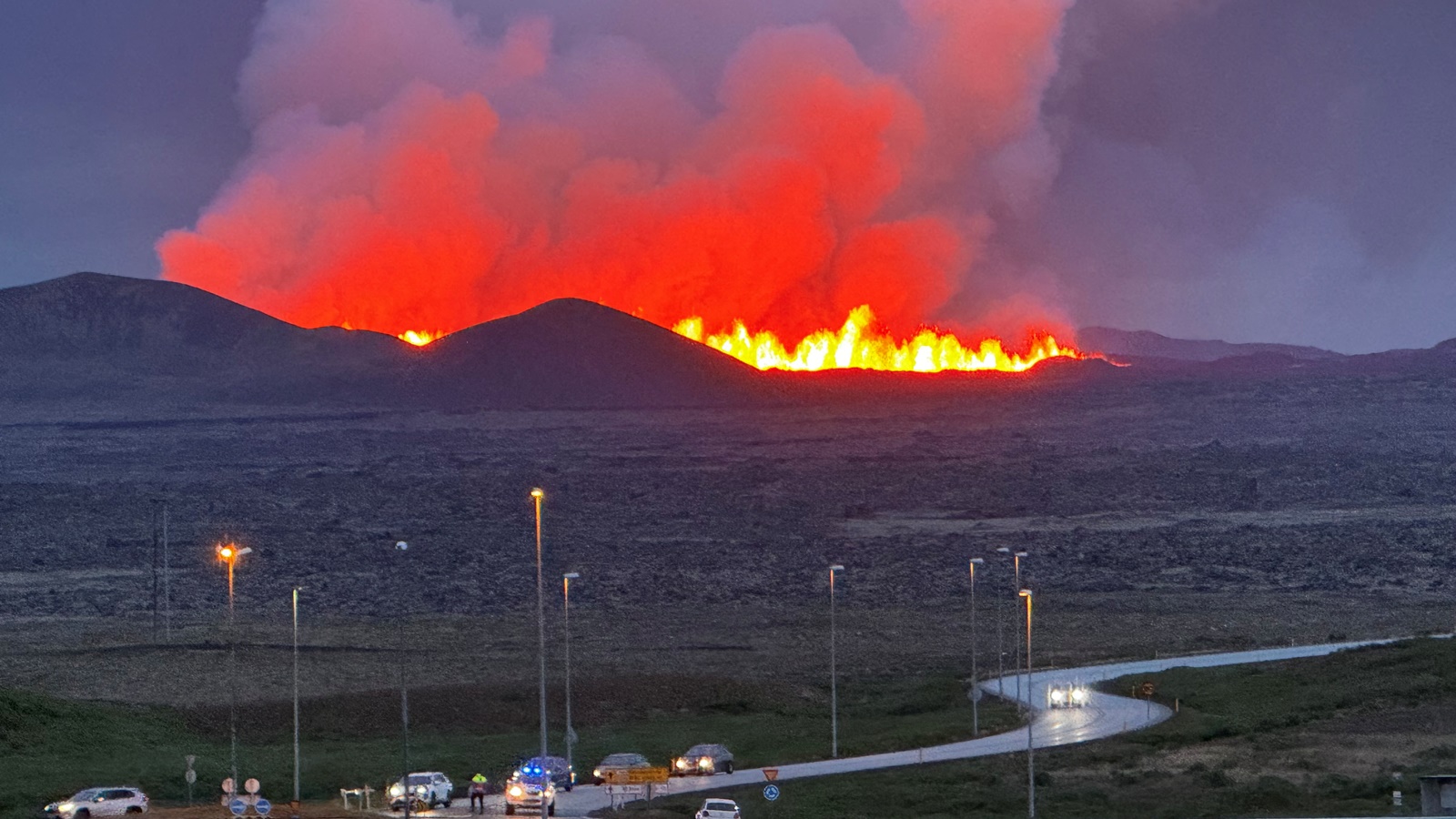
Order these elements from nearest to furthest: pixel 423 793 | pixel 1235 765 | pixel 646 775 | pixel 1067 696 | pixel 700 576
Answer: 1. pixel 646 775
2. pixel 423 793
3. pixel 1235 765
4. pixel 1067 696
5. pixel 700 576

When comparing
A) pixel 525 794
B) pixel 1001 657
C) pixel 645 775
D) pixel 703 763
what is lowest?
pixel 703 763

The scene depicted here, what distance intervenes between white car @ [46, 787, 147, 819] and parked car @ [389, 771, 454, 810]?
7.69 metres

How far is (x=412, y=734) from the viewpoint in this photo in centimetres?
9125

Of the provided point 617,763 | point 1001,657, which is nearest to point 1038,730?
point 1001,657

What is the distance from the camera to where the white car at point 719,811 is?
57938mm

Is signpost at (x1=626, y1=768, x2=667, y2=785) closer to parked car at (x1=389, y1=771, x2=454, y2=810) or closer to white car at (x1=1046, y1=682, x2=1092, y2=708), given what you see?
parked car at (x1=389, y1=771, x2=454, y2=810)

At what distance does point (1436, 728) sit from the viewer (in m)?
78.5

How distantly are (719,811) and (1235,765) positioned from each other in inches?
826

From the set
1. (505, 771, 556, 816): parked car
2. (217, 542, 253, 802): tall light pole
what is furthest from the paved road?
(217, 542, 253, 802): tall light pole

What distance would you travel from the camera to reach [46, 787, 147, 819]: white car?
6203cm

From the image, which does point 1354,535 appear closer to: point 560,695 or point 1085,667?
point 1085,667

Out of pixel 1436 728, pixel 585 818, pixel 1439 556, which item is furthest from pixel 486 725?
pixel 1439 556

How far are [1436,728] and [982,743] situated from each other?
1687cm

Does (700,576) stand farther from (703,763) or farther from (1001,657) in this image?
(703,763)
